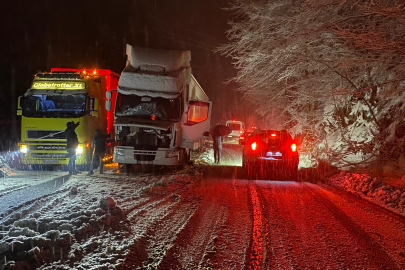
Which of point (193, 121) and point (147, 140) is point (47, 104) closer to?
point (147, 140)

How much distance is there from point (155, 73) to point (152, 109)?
136 centimetres

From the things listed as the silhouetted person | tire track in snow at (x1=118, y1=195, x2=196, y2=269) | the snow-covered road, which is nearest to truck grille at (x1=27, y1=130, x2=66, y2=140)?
the silhouetted person

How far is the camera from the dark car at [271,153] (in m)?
12.0

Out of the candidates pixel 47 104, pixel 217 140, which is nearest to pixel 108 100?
pixel 47 104

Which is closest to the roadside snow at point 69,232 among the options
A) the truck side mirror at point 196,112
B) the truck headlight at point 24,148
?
the truck headlight at point 24,148

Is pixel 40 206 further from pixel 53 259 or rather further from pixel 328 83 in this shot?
pixel 328 83

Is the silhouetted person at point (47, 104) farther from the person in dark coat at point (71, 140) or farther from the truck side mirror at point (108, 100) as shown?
the truck side mirror at point (108, 100)

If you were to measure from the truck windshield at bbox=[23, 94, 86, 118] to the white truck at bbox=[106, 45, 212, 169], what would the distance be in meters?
1.08

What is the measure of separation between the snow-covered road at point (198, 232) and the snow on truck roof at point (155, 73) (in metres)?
4.69

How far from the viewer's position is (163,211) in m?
6.60

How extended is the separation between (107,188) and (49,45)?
31967 millimetres

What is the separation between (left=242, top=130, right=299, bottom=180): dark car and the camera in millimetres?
11984

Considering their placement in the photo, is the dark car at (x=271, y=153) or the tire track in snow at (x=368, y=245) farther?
the dark car at (x=271, y=153)

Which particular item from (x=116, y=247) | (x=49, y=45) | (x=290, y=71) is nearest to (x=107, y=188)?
(x=116, y=247)
